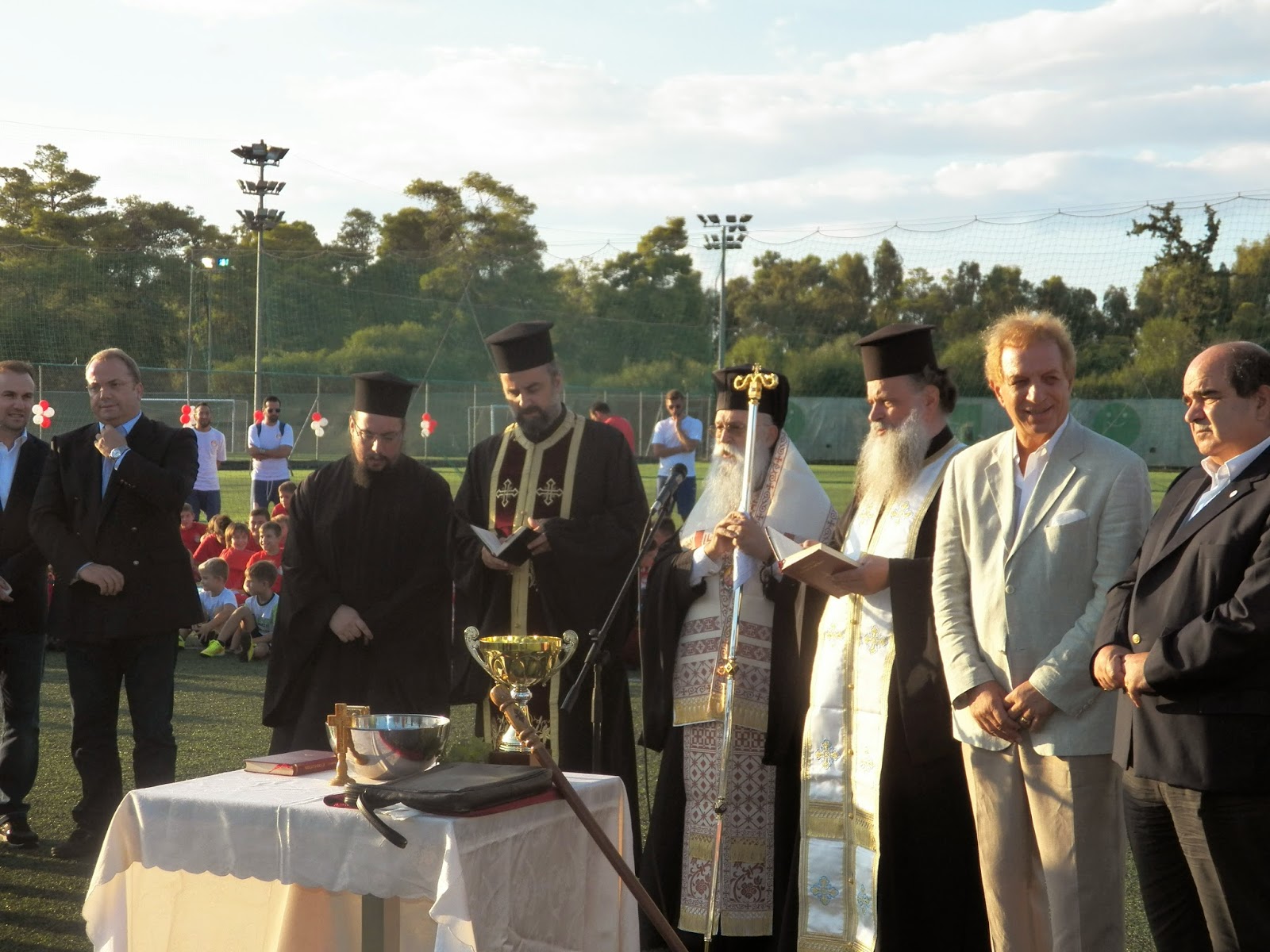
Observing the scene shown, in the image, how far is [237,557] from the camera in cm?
1247

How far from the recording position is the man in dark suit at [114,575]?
18.8ft

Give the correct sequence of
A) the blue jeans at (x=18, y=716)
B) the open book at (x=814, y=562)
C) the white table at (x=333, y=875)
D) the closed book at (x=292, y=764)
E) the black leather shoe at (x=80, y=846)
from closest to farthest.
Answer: the white table at (x=333, y=875)
the closed book at (x=292, y=764)
the open book at (x=814, y=562)
the black leather shoe at (x=80, y=846)
the blue jeans at (x=18, y=716)

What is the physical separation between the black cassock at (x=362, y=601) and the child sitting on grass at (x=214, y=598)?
626 centimetres

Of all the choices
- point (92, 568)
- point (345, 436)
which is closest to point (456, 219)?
point (345, 436)

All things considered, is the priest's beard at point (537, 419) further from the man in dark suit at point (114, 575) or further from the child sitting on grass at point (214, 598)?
the child sitting on grass at point (214, 598)

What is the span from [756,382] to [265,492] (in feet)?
47.4

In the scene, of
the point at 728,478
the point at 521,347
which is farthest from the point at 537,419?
the point at 728,478

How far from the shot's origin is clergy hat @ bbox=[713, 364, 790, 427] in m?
4.82

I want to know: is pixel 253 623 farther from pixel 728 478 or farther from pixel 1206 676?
pixel 1206 676

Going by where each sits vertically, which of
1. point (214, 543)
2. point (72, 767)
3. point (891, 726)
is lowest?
point (72, 767)

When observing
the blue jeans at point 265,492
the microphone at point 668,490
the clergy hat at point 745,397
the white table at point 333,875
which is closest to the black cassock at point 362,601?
the clergy hat at point 745,397

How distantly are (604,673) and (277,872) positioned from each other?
85.0 inches

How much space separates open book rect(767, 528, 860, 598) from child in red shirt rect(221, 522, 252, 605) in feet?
29.1

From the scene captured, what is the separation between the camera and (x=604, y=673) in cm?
527
